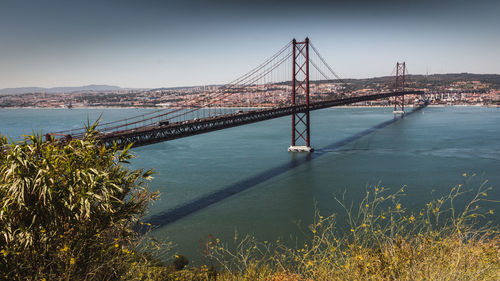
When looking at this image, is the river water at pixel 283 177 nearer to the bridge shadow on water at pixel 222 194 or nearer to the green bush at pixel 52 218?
the bridge shadow on water at pixel 222 194

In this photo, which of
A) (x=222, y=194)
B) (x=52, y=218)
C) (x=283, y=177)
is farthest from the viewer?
(x=283, y=177)

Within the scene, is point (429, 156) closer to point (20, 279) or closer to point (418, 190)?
point (418, 190)

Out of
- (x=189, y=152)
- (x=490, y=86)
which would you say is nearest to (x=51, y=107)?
(x=189, y=152)

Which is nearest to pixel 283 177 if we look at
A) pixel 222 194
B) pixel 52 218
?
pixel 222 194

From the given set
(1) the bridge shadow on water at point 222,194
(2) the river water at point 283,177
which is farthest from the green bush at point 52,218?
(1) the bridge shadow on water at point 222,194

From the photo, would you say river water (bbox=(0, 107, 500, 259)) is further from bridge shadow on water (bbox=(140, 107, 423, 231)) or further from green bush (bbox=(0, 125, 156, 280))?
green bush (bbox=(0, 125, 156, 280))

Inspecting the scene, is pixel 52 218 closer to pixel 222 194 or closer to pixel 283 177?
pixel 222 194

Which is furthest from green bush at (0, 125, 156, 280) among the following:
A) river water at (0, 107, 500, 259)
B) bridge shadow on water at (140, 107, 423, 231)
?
bridge shadow on water at (140, 107, 423, 231)

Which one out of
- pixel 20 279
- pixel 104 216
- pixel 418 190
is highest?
pixel 104 216
